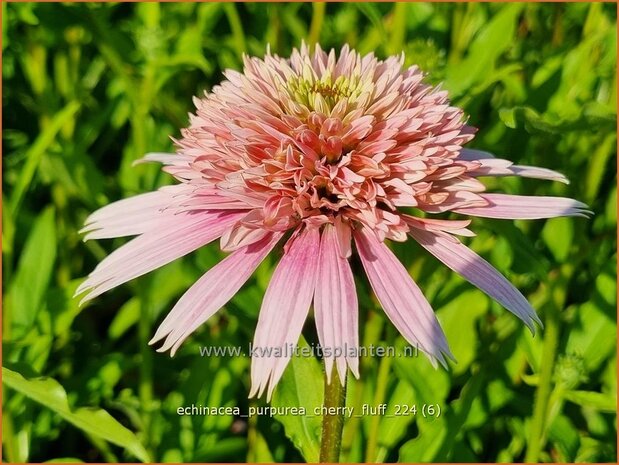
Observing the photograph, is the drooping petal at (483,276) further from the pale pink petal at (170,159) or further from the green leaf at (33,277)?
the green leaf at (33,277)

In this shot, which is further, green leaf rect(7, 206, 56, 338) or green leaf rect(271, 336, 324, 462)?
green leaf rect(7, 206, 56, 338)

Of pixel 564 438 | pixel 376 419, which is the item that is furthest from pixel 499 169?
pixel 564 438

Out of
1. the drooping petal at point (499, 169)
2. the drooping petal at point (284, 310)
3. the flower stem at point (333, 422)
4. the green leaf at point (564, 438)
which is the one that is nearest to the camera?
the drooping petal at point (284, 310)

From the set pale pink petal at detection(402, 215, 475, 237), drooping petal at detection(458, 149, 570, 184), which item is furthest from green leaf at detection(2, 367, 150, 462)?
drooping petal at detection(458, 149, 570, 184)

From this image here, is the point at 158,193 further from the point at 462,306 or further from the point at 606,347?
the point at 606,347

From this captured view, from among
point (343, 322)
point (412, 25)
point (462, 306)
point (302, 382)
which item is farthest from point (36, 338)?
point (412, 25)

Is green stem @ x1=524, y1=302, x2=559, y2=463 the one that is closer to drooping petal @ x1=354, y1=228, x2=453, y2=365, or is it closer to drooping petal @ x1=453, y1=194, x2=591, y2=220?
drooping petal @ x1=453, y1=194, x2=591, y2=220

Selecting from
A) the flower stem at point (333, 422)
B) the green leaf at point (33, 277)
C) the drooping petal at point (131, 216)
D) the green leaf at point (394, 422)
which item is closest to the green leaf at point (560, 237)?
the green leaf at point (394, 422)
